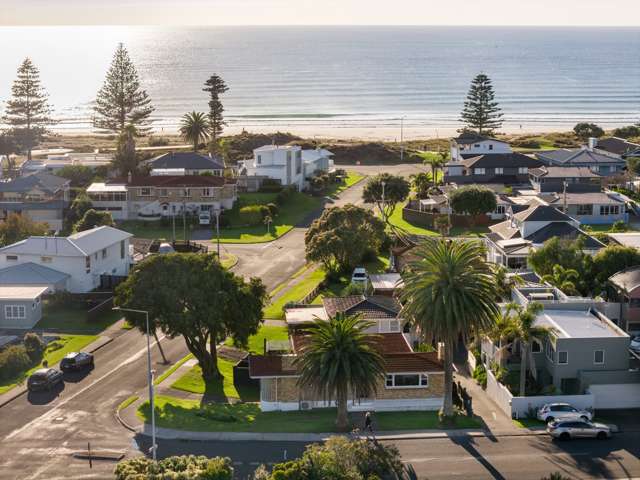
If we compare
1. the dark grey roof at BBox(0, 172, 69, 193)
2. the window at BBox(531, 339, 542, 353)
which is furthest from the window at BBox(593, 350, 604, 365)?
the dark grey roof at BBox(0, 172, 69, 193)

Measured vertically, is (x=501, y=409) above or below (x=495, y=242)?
below

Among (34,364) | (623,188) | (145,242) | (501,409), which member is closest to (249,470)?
(501,409)

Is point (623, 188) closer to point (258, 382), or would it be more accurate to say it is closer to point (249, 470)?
point (258, 382)

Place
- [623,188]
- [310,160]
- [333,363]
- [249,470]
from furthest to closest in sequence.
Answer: [310,160], [623,188], [333,363], [249,470]

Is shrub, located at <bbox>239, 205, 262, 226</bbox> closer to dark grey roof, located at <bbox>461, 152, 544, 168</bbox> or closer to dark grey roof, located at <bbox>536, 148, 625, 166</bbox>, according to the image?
dark grey roof, located at <bbox>461, 152, 544, 168</bbox>

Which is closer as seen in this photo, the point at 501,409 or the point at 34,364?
the point at 501,409

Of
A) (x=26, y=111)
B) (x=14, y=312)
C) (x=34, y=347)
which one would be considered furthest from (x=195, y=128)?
(x=34, y=347)

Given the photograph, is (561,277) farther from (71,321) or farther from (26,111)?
(26,111)

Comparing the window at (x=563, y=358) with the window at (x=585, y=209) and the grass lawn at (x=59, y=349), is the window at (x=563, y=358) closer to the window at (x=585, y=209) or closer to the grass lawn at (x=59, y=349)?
the grass lawn at (x=59, y=349)
